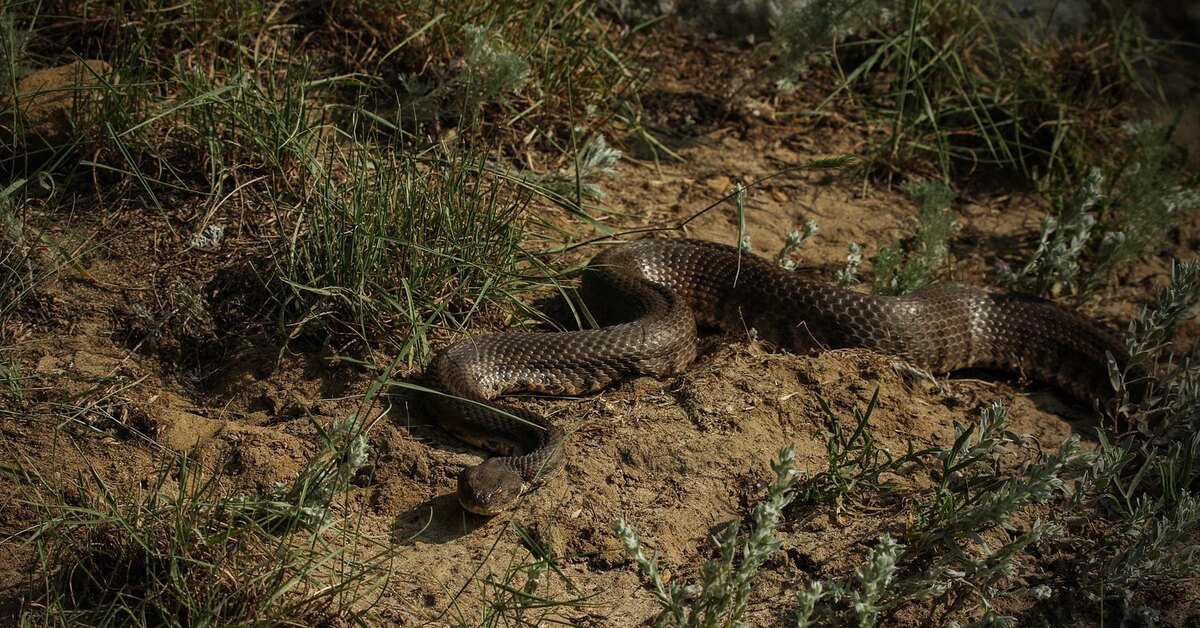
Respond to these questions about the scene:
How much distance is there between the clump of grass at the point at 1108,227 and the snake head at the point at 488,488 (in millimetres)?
3898

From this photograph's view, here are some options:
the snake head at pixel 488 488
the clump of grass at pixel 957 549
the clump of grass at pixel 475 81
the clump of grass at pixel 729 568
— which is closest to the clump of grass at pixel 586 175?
the clump of grass at pixel 475 81

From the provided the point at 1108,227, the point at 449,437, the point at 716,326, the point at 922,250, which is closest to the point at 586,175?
the point at 716,326

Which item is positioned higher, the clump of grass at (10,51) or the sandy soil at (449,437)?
the clump of grass at (10,51)

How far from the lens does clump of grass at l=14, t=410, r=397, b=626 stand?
11.9 feet

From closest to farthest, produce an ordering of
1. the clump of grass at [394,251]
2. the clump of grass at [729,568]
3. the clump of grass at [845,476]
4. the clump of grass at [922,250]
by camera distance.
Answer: the clump of grass at [729,568]
the clump of grass at [845,476]
the clump of grass at [394,251]
the clump of grass at [922,250]

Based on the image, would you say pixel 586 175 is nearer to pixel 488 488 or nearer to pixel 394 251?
pixel 394 251

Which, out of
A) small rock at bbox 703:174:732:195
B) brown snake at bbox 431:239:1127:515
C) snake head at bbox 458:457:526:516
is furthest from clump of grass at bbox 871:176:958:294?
snake head at bbox 458:457:526:516

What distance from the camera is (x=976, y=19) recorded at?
8.16 metres

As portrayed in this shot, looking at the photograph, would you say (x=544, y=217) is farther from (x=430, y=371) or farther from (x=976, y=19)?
(x=976, y=19)

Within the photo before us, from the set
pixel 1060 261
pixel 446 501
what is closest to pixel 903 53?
pixel 1060 261

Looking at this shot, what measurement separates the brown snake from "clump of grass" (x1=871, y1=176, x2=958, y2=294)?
0.14 meters

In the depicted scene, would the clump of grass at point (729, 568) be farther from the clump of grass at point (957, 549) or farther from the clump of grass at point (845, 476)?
the clump of grass at point (845, 476)

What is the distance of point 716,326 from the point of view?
6582mm

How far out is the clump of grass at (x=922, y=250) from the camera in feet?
20.9
